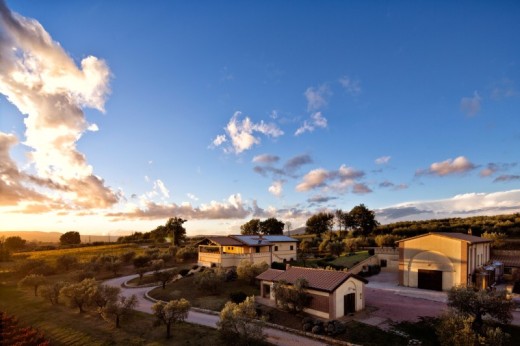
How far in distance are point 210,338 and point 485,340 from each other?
20.0 metres

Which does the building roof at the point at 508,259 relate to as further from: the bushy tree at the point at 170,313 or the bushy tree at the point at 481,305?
the bushy tree at the point at 170,313

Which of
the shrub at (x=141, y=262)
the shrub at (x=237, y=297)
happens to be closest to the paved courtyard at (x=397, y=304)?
the shrub at (x=237, y=297)

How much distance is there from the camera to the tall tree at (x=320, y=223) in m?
118

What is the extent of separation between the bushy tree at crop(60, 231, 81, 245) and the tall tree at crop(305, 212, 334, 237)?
98974mm

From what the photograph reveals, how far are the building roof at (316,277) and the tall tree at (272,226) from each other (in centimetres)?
8437

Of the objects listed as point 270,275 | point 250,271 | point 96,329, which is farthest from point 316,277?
point 96,329

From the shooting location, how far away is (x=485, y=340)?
68.9 ft

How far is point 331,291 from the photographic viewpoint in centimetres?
3148

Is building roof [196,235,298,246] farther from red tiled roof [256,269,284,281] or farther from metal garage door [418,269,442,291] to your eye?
metal garage door [418,269,442,291]

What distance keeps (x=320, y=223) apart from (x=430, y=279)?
73.5m

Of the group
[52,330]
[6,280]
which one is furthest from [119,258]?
[52,330]

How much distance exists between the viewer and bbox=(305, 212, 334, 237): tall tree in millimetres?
118125

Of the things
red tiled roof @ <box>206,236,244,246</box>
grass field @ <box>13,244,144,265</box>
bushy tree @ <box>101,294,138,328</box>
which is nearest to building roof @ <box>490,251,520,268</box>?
red tiled roof @ <box>206,236,244,246</box>

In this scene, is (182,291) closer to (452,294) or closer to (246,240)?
(246,240)
